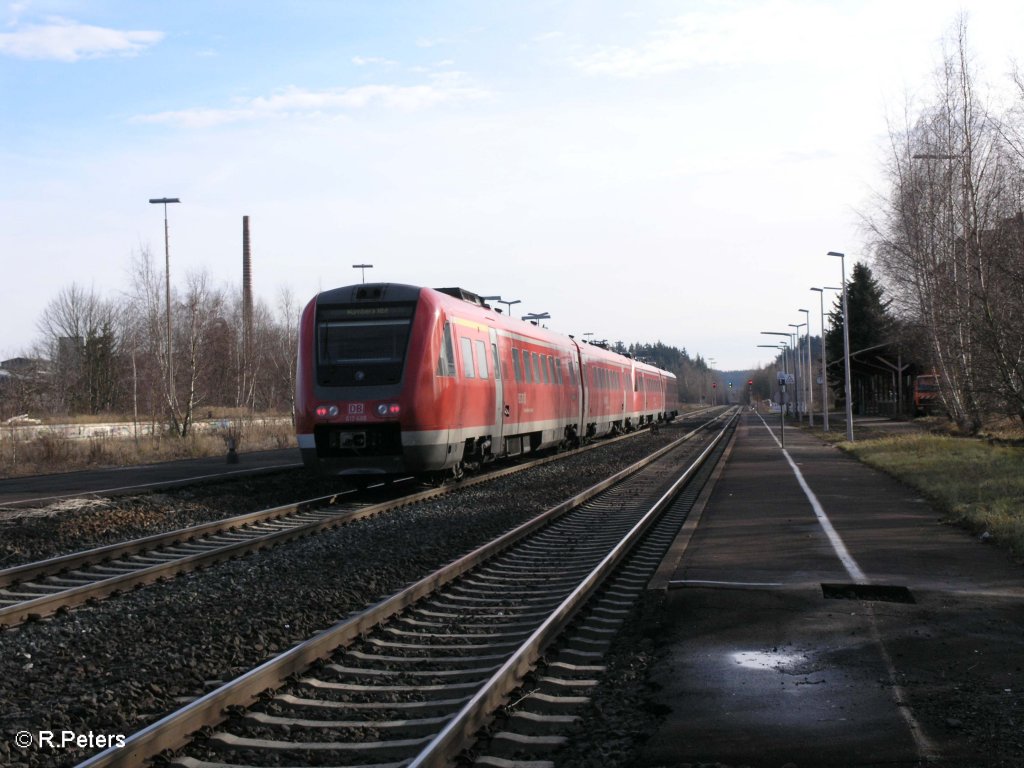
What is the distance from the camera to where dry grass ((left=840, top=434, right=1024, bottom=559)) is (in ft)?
41.5

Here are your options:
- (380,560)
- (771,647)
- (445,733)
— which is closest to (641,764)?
(445,733)

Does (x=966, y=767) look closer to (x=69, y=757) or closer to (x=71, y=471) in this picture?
(x=69, y=757)

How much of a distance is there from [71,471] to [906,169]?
95.6 feet

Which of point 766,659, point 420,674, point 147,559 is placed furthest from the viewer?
point 147,559

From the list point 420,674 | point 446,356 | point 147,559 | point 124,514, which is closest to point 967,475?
point 446,356

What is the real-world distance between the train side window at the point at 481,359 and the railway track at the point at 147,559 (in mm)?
3813

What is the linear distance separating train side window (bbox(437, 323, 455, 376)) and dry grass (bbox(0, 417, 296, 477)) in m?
11.2

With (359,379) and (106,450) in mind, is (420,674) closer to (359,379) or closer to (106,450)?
(359,379)

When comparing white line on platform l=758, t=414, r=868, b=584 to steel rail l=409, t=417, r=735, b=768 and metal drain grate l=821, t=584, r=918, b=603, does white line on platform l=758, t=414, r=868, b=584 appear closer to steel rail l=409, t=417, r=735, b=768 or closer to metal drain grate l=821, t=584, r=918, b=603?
metal drain grate l=821, t=584, r=918, b=603

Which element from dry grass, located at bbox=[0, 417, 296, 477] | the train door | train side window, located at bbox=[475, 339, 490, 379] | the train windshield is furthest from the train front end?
dry grass, located at bbox=[0, 417, 296, 477]

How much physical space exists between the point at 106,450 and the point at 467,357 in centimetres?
1260

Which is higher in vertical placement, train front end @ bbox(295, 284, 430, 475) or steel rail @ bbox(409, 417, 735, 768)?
train front end @ bbox(295, 284, 430, 475)

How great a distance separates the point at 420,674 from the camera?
6359mm

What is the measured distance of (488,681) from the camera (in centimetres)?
572
